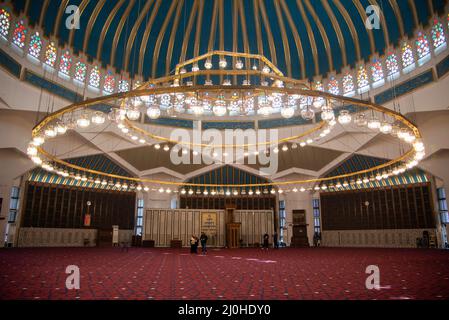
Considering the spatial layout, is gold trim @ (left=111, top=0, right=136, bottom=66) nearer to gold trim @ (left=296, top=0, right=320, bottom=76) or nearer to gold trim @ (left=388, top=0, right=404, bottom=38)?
gold trim @ (left=296, top=0, right=320, bottom=76)

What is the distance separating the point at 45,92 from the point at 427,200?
19883 millimetres

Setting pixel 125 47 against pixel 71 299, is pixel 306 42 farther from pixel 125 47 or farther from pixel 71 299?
pixel 71 299

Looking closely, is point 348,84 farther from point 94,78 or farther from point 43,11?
point 43,11

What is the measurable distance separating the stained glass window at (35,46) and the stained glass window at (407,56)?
57.0 ft

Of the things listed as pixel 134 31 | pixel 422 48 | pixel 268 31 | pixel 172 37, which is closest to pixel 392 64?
pixel 422 48

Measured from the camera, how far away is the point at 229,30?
738 inches

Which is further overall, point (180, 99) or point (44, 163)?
point (44, 163)

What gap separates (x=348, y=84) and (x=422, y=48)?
4382 millimetres

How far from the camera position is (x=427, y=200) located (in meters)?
17.1

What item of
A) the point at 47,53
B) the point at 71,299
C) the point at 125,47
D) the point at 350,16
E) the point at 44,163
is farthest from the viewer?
the point at 125,47

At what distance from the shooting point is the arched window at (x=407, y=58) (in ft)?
49.3

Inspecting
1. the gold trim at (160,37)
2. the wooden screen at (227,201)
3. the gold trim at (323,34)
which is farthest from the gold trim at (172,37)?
the wooden screen at (227,201)
